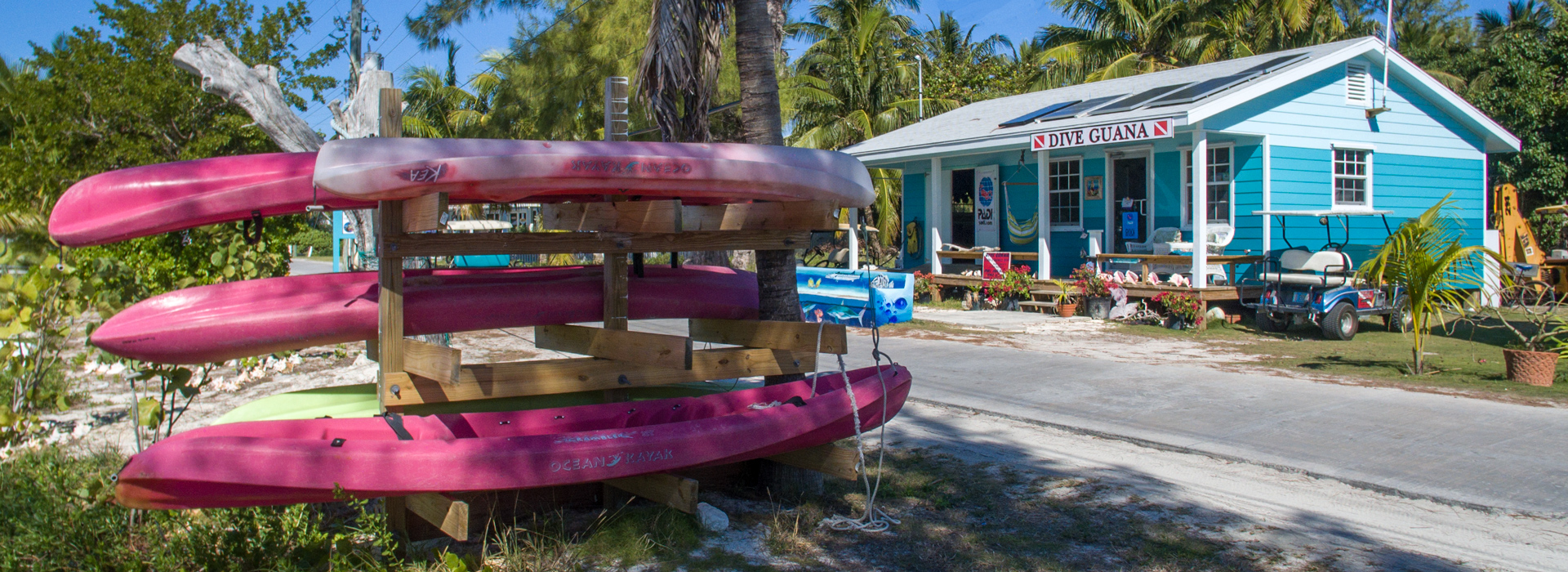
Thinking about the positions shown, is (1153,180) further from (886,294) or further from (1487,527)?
(1487,527)

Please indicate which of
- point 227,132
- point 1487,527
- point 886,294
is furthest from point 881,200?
point 1487,527

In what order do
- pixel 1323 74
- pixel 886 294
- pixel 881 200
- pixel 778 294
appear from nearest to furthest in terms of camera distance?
pixel 778 294, pixel 886 294, pixel 1323 74, pixel 881 200

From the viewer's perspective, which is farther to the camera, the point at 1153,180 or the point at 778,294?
the point at 1153,180

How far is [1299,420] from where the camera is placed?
7238mm

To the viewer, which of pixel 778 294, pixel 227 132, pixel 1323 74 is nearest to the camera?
pixel 778 294

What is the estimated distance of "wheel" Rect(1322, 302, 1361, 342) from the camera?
11.8 m

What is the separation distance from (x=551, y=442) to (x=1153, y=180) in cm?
1394

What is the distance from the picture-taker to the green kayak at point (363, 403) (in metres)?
5.15

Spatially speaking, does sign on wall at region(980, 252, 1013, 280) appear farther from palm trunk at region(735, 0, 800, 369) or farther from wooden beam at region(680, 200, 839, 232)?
wooden beam at region(680, 200, 839, 232)

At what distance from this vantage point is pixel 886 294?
44.2 feet

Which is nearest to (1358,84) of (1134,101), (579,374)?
(1134,101)

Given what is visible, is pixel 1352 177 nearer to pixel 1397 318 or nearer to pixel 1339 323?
pixel 1397 318

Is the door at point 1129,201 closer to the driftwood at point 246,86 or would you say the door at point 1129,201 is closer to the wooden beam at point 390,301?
the driftwood at point 246,86

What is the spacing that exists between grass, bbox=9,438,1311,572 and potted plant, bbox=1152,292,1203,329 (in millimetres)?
8881
